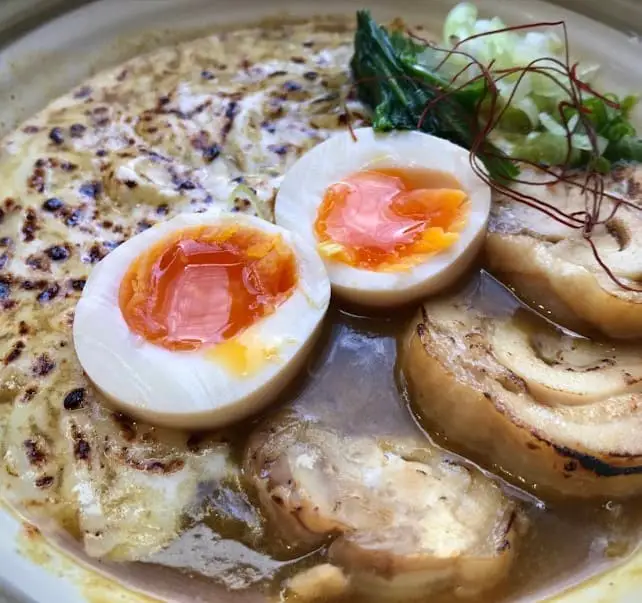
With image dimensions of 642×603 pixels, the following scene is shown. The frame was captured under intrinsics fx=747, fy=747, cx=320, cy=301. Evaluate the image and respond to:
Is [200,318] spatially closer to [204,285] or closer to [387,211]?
[204,285]

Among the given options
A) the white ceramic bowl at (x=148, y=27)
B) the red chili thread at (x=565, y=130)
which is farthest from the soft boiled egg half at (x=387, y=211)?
the white ceramic bowl at (x=148, y=27)

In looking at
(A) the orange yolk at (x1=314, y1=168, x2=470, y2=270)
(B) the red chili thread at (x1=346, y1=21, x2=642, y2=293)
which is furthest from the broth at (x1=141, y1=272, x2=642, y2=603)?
(B) the red chili thread at (x1=346, y1=21, x2=642, y2=293)

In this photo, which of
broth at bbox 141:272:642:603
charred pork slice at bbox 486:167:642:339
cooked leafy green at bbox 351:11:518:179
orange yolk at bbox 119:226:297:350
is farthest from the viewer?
cooked leafy green at bbox 351:11:518:179

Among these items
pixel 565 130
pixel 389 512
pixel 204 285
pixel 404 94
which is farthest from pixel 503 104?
pixel 389 512

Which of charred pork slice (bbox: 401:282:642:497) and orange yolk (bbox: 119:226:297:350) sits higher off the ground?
orange yolk (bbox: 119:226:297:350)

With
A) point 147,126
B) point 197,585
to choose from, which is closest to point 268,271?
point 197,585

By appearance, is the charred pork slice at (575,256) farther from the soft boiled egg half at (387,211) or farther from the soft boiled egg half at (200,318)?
the soft boiled egg half at (200,318)

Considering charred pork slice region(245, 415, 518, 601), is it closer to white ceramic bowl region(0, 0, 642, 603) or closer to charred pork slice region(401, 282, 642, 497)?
charred pork slice region(401, 282, 642, 497)
